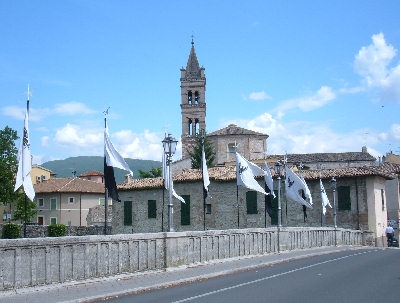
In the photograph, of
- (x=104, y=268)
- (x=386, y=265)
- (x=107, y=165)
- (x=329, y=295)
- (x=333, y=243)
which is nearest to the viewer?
(x=329, y=295)

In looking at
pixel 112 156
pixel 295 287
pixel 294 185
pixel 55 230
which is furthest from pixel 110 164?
pixel 55 230

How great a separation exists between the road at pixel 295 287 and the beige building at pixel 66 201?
55.2 meters

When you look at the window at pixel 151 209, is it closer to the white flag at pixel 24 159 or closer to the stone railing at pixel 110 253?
the stone railing at pixel 110 253

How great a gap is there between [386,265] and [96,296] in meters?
10.5

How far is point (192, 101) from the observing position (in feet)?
299

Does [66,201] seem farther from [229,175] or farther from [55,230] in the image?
[229,175]

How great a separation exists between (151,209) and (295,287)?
33.6m

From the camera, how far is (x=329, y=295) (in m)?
11.0

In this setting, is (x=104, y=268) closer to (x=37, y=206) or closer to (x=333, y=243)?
(x=333, y=243)

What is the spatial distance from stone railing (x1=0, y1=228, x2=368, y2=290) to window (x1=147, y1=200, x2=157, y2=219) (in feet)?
76.2

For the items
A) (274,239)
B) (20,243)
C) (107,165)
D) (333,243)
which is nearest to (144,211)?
(333,243)

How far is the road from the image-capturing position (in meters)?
10.9

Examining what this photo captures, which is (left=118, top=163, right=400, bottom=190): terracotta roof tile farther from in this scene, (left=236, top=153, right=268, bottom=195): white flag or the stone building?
(left=236, top=153, right=268, bottom=195): white flag

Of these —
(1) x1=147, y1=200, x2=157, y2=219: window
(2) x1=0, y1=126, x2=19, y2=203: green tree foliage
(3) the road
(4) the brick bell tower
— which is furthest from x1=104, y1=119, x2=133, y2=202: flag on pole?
(4) the brick bell tower
